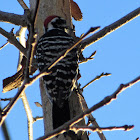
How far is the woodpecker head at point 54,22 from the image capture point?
337 centimetres

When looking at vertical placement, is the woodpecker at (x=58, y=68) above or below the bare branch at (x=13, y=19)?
below

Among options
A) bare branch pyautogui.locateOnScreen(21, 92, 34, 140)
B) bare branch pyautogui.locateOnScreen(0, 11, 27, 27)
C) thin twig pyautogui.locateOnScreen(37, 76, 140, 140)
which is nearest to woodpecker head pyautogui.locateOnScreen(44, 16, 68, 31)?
bare branch pyautogui.locateOnScreen(0, 11, 27, 27)

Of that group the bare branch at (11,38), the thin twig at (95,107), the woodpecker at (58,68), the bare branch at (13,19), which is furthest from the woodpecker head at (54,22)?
the thin twig at (95,107)

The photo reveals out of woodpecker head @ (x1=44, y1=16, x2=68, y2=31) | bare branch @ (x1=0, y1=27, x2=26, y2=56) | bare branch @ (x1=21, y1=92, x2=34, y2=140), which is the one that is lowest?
bare branch @ (x1=21, y1=92, x2=34, y2=140)

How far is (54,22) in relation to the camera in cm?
340

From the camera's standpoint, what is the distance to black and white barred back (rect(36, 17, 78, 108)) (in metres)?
2.93

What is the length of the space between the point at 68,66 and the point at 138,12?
0.91 meters

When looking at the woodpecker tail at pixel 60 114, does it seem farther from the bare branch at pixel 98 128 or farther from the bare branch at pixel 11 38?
the bare branch at pixel 98 128

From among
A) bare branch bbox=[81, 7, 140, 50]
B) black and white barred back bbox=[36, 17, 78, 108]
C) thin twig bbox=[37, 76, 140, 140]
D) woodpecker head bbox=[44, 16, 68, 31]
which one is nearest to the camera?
thin twig bbox=[37, 76, 140, 140]

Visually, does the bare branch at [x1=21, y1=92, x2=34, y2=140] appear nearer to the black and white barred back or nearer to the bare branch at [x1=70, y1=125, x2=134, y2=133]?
the black and white barred back

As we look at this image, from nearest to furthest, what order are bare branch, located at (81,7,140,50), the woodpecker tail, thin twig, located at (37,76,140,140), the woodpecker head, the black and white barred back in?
thin twig, located at (37,76,140,140), the woodpecker tail, the black and white barred back, bare branch, located at (81,7,140,50), the woodpecker head

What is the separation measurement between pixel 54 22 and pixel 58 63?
25.3 inches

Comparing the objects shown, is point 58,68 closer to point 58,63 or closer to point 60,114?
point 58,63

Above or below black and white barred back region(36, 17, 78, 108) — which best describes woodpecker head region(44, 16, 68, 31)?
above
